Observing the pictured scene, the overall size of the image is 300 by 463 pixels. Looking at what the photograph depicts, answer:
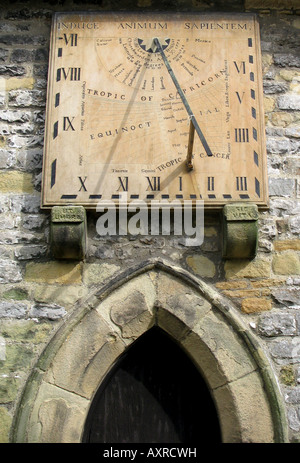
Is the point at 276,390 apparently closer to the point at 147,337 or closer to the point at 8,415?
the point at 147,337

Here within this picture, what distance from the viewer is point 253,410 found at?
319 centimetres

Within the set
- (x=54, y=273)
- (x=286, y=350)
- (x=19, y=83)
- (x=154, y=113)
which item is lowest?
(x=286, y=350)

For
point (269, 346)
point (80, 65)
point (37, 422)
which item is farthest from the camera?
point (80, 65)

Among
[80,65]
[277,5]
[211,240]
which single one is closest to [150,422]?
[211,240]

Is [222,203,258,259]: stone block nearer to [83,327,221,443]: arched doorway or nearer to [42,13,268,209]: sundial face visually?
[42,13,268,209]: sundial face

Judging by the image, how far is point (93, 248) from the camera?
3.59m

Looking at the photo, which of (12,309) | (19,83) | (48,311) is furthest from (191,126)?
(12,309)

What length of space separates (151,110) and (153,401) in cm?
180

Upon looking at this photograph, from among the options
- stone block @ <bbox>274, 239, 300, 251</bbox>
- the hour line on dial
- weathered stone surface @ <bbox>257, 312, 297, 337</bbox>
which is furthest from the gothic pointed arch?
the hour line on dial

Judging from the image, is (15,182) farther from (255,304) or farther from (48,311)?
(255,304)

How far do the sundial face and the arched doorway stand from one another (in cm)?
94

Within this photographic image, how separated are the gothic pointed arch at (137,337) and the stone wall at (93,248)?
83mm

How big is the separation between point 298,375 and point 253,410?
33 centimetres

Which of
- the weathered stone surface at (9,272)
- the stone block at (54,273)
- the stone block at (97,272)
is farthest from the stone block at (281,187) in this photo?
the weathered stone surface at (9,272)
